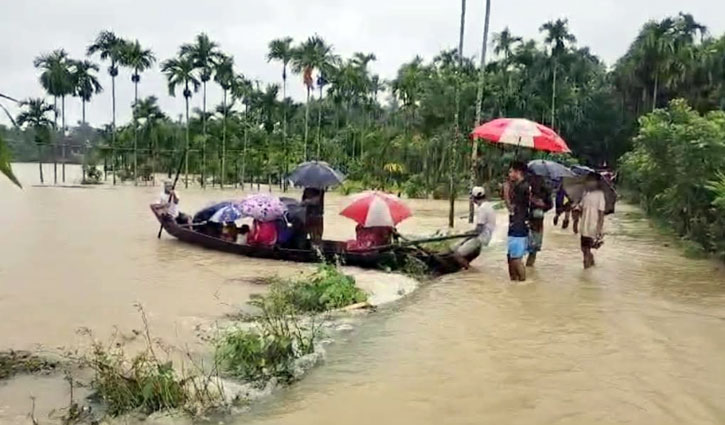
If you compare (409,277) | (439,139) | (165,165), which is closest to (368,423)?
(409,277)

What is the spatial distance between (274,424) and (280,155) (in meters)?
46.0

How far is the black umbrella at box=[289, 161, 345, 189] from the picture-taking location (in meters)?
13.1

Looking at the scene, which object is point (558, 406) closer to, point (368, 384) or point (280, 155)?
point (368, 384)

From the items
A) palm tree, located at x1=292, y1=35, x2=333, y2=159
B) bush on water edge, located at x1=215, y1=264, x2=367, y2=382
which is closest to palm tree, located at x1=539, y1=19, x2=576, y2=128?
palm tree, located at x1=292, y1=35, x2=333, y2=159

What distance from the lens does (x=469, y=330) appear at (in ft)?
28.0

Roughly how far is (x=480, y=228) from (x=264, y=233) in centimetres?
415

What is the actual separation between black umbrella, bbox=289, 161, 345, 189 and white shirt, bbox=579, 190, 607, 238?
4191 millimetres

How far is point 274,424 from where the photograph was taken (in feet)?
18.2

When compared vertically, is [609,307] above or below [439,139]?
below

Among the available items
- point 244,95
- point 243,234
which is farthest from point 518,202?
point 244,95

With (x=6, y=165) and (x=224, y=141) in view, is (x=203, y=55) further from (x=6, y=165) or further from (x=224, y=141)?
(x=6, y=165)

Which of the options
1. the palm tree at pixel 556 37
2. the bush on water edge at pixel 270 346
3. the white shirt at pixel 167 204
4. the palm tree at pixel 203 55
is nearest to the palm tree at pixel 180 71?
the palm tree at pixel 203 55

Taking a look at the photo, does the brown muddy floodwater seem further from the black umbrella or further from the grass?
the black umbrella

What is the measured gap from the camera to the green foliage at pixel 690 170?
13393 mm
